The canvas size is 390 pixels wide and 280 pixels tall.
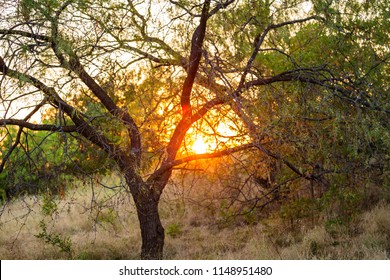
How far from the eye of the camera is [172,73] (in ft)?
23.9

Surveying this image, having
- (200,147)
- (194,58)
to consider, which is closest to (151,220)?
(200,147)

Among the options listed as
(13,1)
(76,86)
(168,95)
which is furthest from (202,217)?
(13,1)

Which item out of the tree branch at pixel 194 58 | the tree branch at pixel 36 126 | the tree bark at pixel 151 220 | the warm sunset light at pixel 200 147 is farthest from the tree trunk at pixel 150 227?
the tree branch at pixel 194 58

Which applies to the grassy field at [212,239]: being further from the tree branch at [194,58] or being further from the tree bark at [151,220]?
the tree branch at [194,58]

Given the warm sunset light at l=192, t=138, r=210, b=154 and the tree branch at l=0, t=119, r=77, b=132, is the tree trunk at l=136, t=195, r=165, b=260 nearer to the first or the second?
the warm sunset light at l=192, t=138, r=210, b=154

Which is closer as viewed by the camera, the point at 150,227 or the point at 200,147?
the point at 200,147

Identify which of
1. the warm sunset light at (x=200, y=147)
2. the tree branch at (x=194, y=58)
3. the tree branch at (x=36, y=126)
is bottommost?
the warm sunset light at (x=200, y=147)

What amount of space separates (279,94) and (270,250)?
8.98 ft

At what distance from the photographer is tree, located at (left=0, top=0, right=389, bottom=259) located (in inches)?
263

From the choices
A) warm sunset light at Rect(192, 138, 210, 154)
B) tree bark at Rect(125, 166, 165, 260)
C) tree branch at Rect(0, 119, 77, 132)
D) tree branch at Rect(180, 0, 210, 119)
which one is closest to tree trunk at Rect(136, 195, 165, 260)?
tree bark at Rect(125, 166, 165, 260)

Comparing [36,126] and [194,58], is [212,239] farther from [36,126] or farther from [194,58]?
[194,58]

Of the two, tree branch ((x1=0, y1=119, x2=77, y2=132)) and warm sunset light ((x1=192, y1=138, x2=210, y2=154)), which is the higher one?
tree branch ((x1=0, y1=119, x2=77, y2=132))

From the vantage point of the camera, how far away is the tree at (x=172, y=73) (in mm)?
6688

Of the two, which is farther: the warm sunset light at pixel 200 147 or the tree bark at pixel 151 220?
the tree bark at pixel 151 220
